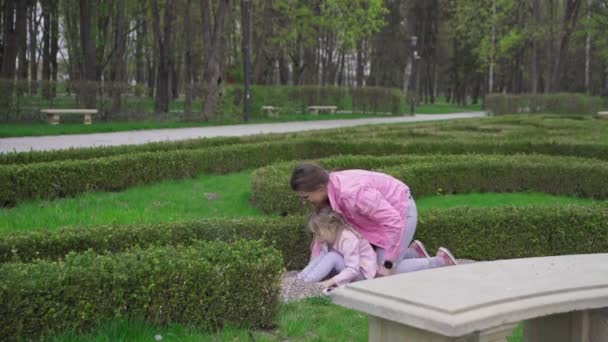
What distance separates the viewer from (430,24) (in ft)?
177

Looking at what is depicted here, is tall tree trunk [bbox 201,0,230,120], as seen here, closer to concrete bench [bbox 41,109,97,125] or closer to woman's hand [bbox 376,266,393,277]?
concrete bench [bbox 41,109,97,125]

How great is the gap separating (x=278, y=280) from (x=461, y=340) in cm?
173

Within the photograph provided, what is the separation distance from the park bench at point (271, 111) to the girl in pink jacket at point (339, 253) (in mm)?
25233

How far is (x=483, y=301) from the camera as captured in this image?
308 cm

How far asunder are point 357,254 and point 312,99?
2898 cm

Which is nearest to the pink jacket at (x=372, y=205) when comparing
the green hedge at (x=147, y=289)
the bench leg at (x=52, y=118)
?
the green hedge at (x=147, y=289)

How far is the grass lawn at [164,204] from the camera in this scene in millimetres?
7625

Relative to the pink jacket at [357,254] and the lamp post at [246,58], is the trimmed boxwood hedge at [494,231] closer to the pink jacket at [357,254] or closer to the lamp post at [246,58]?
the pink jacket at [357,254]

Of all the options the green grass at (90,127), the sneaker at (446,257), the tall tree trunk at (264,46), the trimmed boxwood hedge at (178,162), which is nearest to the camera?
the sneaker at (446,257)

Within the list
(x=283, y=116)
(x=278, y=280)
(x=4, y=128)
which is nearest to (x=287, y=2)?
(x=283, y=116)

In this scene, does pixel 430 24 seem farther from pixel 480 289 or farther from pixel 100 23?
pixel 480 289

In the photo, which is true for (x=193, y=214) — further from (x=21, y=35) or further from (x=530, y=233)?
(x=21, y=35)

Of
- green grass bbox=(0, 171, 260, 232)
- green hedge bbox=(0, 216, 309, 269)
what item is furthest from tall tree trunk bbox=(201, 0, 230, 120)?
green hedge bbox=(0, 216, 309, 269)

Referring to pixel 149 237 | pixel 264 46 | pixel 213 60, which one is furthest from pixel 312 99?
pixel 149 237
